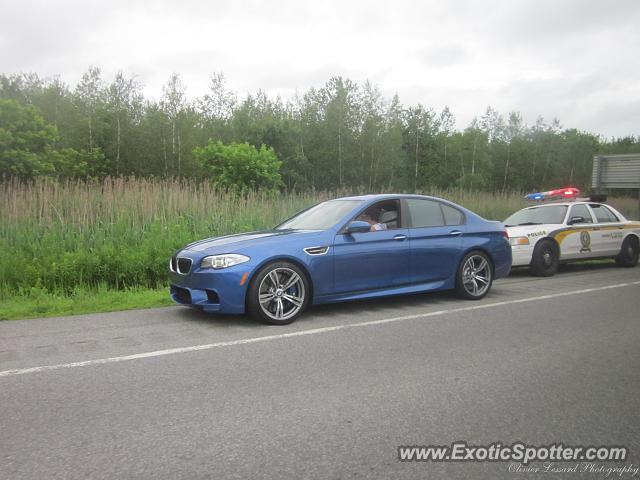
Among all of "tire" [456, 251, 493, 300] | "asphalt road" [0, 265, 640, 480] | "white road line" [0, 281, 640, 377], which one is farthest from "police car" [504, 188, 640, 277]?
"asphalt road" [0, 265, 640, 480]

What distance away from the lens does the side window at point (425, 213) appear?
26.4 ft

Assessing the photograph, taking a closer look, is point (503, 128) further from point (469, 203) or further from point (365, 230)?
point (365, 230)

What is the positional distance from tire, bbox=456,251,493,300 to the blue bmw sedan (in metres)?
0.01

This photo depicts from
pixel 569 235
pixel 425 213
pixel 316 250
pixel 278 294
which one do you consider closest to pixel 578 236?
pixel 569 235

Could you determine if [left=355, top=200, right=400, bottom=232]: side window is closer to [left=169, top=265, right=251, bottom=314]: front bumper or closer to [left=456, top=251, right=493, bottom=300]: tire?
[left=456, top=251, right=493, bottom=300]: tire

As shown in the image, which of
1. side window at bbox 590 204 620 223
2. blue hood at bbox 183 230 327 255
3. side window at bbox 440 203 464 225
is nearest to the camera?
blue hood at bbox 183 230 327 255

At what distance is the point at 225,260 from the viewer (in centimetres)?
642

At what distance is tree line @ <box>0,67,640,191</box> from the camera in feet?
124

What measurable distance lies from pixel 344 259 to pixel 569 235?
731 centimetres

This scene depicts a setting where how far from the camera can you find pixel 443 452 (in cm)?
318

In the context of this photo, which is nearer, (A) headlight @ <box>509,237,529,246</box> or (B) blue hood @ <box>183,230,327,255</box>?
(B) blue hood @ <box>183,230,327,255</box>

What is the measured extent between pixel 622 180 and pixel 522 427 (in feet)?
70.5

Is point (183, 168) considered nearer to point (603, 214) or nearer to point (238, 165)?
point (238, 165)

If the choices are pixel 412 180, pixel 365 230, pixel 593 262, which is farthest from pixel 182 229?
pixel 412 180
